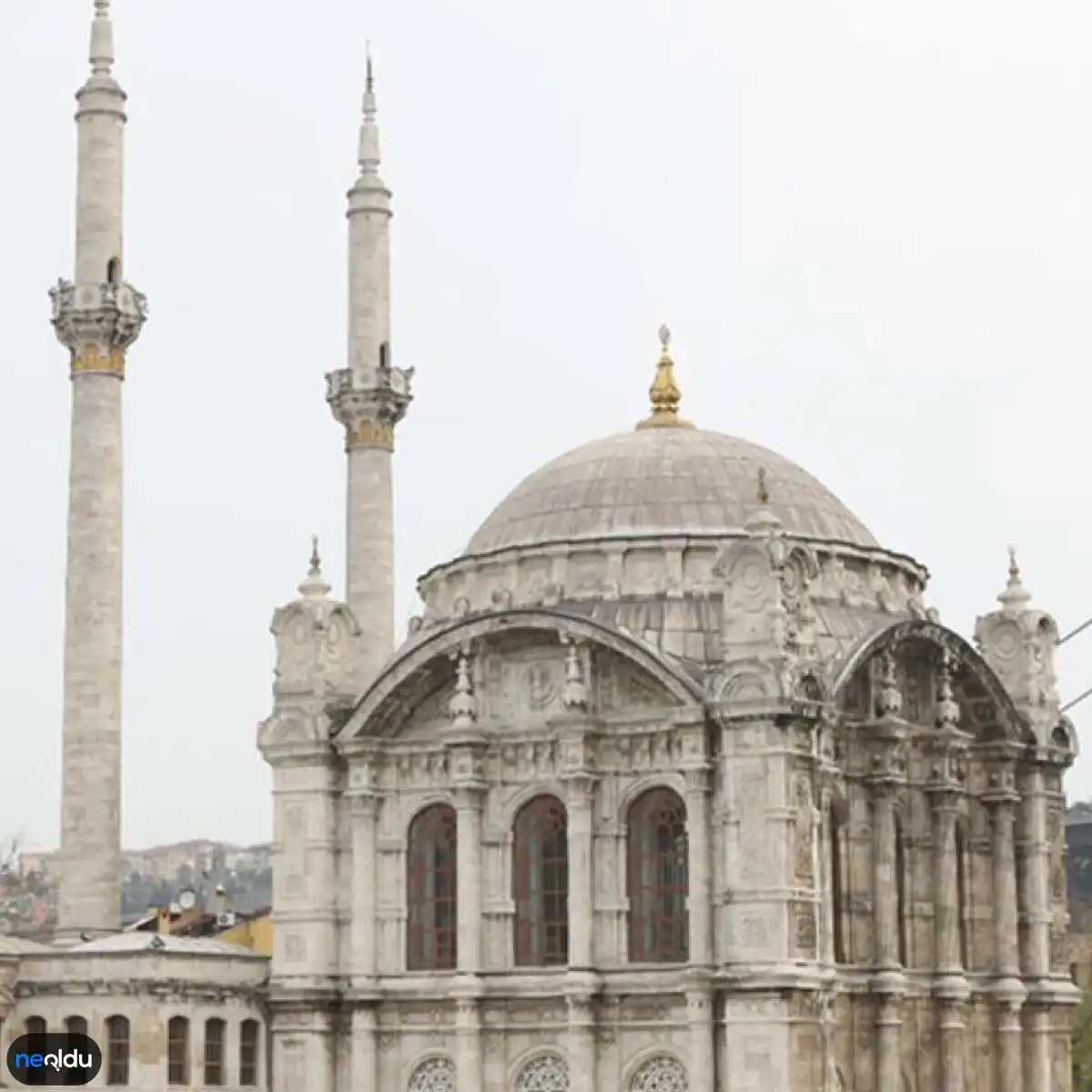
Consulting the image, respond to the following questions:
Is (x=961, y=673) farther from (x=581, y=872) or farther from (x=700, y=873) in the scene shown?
(x=581, y=872)

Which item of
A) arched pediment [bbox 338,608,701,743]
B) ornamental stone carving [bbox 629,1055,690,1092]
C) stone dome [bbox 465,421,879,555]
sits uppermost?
stone dome [bbox 465,421,879,555]

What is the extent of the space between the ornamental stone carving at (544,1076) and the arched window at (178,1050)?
630 centimetres

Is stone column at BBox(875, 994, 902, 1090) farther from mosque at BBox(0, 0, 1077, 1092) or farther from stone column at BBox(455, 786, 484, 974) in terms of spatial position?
stone column at BBox(455, 786, 484, 974)

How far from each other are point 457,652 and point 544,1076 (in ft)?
25.3

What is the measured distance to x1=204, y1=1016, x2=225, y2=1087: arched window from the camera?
49.5 metres

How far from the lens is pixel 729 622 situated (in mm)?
45938

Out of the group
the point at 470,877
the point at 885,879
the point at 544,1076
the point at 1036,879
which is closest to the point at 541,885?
the point at 470,877

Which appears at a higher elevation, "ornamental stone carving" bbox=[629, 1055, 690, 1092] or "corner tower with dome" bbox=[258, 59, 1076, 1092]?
"corner tower with dome" bbox=[258, 59, 1076, 1092]

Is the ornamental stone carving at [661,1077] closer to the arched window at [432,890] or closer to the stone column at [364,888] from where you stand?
the arched window at [432,890]

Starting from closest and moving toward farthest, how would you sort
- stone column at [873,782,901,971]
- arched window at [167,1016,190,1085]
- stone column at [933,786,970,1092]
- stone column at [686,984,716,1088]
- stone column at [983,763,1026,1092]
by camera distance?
stone column at [686,984,716,1088] → stone column at [873,782,901,971] → arched window at [167,1016,190,1085] → stone column at [933,786,970,1092] → stone column at [983,763,1026,1092]

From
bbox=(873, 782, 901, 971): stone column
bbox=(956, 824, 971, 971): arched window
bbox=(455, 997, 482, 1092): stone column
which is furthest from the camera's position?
bbox=(956, 824, 971, 971): arched window

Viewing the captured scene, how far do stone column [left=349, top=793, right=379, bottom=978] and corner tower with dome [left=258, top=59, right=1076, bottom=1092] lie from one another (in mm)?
47

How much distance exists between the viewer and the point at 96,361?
56.2 m

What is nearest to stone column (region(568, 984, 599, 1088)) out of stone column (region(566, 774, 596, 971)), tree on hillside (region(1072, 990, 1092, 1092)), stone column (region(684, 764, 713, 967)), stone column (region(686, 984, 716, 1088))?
stone column (region(566, 774, 596, 971))
